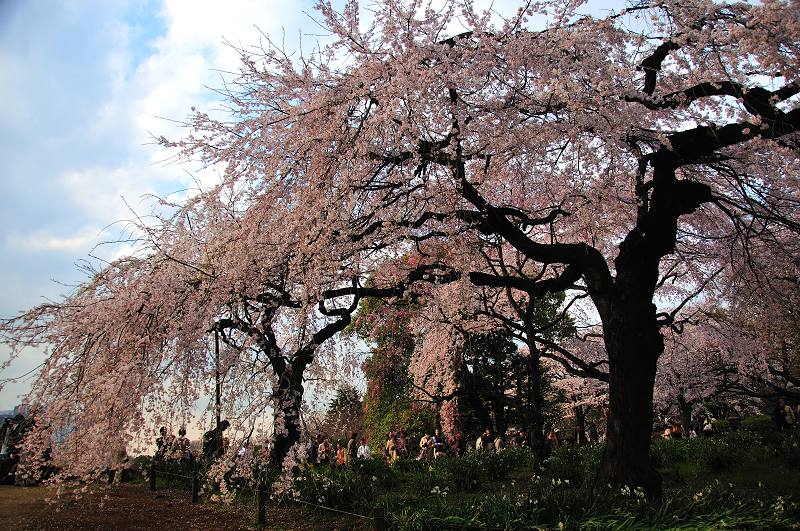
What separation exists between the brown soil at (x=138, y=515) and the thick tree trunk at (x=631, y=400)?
3722mm

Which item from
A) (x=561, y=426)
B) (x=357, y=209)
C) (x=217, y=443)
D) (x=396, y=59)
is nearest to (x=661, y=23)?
(x=396, y=59)

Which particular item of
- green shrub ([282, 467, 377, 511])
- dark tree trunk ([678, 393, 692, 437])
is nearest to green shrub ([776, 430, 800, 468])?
green shrub ([282, 467, 377, 511])

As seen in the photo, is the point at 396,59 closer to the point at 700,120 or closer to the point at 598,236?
the point at 700,120

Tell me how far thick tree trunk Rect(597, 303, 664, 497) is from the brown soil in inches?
147

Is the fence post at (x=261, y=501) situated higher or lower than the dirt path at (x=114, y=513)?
higher

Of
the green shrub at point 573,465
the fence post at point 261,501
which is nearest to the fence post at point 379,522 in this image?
the fence post at point 261,501

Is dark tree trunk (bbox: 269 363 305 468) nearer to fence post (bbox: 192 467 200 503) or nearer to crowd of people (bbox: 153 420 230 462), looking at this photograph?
crowd of people (bbox: 153 420 230 462)

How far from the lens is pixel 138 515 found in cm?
866

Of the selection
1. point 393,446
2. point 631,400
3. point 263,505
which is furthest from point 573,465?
point 393,446

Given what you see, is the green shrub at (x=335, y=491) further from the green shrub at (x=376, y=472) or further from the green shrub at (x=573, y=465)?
the green shrub at (x=573, y=465)

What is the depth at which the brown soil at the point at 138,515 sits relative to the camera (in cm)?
759

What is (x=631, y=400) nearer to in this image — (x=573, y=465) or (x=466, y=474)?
(x=466, y=474)

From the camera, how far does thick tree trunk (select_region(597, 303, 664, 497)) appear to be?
19.0 ft

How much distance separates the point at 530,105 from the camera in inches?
225
